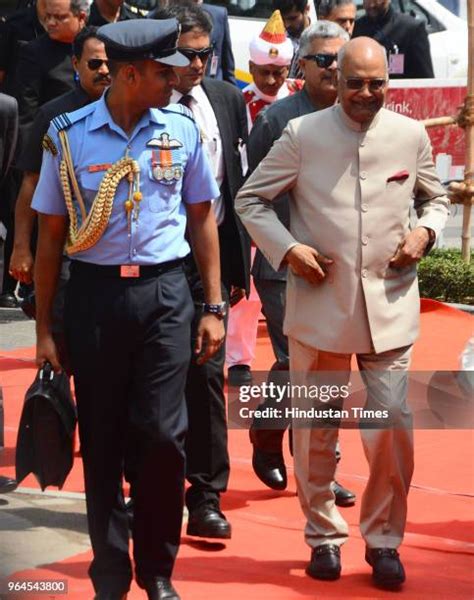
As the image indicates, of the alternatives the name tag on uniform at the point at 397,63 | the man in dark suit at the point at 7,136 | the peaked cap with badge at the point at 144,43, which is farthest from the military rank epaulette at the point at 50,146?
the name tag on uniform at the point at 397,63

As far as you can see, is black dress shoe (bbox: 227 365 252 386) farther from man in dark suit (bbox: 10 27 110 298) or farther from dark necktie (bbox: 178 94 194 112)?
dark necktie (bbox: 178 94 194 112)

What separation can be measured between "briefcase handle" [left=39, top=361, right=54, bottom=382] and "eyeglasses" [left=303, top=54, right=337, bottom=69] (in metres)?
2.10

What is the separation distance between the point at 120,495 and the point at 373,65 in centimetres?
174

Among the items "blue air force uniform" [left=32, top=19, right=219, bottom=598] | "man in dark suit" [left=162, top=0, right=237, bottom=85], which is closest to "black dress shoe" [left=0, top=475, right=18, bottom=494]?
"blue air force uniform" [left=32, top=19, right=219, bottom=598]

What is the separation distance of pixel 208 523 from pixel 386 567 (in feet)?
2.85

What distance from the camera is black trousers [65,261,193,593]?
5.05 meters

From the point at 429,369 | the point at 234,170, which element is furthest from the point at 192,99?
the point at 429,369

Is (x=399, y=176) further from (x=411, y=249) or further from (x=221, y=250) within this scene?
(x=221, y=250)

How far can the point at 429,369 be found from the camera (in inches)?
372

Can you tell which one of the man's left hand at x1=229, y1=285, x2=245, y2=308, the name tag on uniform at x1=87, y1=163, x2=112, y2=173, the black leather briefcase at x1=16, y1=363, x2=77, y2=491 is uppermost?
the name tag on uniform at x1=87, y1=163, x2=112, y2=173

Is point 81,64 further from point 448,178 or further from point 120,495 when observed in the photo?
point 448,178

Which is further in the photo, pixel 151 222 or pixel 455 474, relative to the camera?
pixel 455 474

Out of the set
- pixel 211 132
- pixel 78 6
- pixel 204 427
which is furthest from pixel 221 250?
pixel 78 6

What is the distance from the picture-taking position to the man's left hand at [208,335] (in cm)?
538
